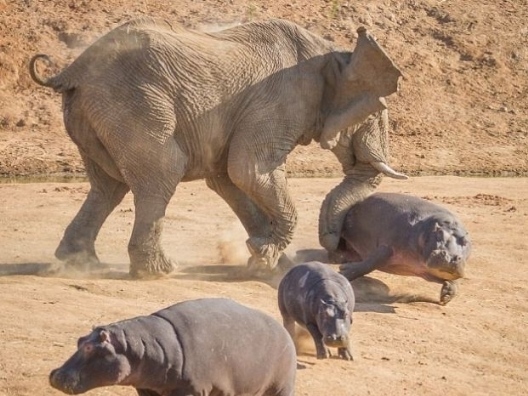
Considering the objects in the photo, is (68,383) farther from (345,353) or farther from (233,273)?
(233,273)

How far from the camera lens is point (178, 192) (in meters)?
16.8

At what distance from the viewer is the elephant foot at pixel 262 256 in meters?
12.1

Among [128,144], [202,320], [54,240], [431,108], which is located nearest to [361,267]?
[128,144]

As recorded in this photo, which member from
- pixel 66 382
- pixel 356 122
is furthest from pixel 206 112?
pixel 66 382

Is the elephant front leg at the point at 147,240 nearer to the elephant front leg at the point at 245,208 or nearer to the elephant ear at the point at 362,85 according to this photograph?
the elephant front leg at the point at 245,208

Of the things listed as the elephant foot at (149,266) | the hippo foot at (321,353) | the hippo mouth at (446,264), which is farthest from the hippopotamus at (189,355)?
the elephant foot at (149,266)

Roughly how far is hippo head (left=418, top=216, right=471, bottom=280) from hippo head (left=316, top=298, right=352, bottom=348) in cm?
224

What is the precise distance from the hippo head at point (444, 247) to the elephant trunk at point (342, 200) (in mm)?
1352

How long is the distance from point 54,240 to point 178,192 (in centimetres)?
363

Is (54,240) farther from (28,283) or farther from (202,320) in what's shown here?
(202,320)

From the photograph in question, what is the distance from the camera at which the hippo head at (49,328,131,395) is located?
668cm

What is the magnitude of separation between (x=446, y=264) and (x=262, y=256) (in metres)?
1.68

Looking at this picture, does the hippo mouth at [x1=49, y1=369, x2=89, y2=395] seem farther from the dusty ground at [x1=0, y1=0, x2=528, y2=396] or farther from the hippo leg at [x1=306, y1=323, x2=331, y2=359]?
Answer: the hippo leg at [x1=306, y1=323, x2=331, y2=359]

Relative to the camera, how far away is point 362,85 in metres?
12.2
